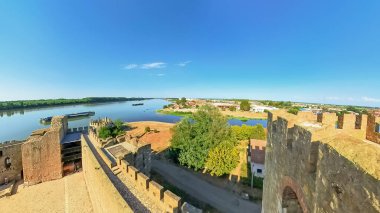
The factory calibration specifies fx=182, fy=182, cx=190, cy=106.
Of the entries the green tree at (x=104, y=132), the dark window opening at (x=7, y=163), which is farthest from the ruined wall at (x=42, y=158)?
the green tree at (x=104, y=132)

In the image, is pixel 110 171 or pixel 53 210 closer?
pixel 110 171

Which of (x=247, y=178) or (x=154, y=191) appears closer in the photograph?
(x=154, y=191)

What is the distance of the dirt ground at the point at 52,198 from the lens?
13601mm

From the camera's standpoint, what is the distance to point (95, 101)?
17500 cm

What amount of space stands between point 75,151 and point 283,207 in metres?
22.2

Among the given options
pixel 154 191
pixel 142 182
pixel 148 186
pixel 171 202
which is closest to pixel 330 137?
pixel 171 202

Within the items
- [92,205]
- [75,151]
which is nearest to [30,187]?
[75,151]

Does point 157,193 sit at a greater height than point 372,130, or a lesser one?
lesser

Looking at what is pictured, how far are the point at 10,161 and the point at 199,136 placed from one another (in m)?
19.5

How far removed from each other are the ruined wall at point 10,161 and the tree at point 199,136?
53.4 feet

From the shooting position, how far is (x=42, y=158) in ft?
58.6

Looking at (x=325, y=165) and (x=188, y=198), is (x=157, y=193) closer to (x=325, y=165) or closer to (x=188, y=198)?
(x=325, y=165)

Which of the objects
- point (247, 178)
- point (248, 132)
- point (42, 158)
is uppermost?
point (248, 132)

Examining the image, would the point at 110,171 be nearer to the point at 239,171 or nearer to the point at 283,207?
the point at 283,207
